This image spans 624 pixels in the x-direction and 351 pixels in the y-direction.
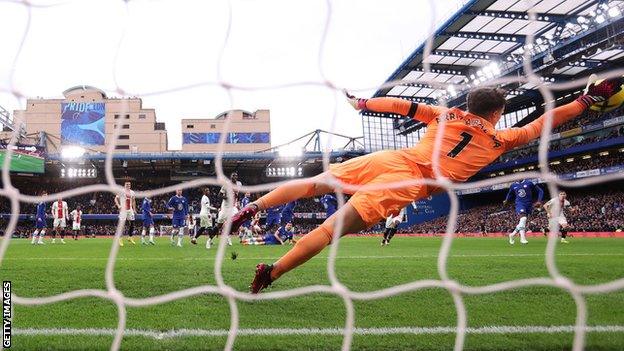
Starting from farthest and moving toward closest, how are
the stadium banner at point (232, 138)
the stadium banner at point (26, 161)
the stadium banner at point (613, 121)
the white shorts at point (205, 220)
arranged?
the stadium banner at point (232, 138)
the stadium banner at point (613, 121)
the stadium banner at point (26, 161)
the white shorts at point (205, 220)

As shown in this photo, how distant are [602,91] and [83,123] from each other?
1657 inches

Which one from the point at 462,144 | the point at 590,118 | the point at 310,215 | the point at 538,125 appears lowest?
the point at 462,144

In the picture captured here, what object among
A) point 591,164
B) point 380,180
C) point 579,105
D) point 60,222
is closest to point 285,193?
point 380,180

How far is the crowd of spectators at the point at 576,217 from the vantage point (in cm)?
2522

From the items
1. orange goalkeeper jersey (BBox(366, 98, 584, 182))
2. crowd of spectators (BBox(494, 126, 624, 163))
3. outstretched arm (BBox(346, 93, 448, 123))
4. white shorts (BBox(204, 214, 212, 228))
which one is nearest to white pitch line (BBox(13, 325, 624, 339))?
orange goalkeeper jersey (BBox(366, 98, 584, 182))

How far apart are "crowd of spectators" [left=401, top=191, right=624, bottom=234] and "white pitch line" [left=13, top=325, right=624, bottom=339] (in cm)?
2055

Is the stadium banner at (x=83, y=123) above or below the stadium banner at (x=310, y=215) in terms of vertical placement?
above

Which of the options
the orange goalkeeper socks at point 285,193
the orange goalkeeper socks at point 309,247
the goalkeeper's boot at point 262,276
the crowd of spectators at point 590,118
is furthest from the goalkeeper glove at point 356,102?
the crowd of spectators at point 590,118

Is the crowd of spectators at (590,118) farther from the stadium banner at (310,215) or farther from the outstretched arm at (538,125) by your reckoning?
the outstretched arm at (538,125)

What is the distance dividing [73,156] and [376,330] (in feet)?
116

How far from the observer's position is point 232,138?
4575cm

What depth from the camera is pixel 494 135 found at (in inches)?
138

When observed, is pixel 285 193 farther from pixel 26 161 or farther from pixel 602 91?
pixel 26 161

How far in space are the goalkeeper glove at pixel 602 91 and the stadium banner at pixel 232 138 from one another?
42704 millimetres
